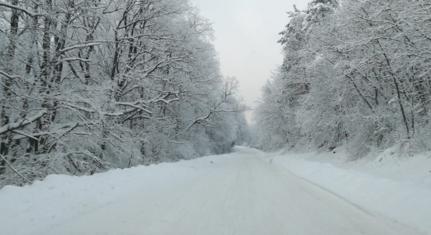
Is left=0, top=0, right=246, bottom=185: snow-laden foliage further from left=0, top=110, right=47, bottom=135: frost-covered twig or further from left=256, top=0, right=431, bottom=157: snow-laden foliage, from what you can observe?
left=256, top=0, right=431, bottom=157: snow-laden foliage

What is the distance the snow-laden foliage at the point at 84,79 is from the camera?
10016mm

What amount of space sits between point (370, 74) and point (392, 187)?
11813mm

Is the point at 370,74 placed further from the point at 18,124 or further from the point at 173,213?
the point at 18,124

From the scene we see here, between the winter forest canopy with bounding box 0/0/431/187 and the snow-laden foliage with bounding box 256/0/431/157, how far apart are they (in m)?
0.09

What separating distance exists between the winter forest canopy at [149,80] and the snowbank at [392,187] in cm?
146

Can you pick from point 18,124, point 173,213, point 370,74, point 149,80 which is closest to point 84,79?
point 149,80

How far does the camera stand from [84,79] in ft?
52.1

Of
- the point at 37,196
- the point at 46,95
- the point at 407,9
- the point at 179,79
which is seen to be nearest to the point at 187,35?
the point at 179,79

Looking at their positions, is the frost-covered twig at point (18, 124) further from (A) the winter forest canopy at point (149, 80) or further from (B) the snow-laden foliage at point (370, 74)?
(B) the snow-laden foliage at point (370, 74)

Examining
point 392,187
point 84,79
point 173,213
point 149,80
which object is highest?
point 149,80

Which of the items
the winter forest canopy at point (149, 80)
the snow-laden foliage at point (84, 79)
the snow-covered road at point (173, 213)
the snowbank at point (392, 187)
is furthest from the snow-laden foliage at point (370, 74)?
the snow-laden foliage at point (84, 79)

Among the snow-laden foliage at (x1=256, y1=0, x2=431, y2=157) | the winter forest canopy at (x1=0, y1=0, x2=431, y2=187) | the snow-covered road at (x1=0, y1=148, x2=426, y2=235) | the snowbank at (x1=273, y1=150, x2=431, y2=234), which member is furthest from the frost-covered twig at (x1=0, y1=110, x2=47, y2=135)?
the snow-laden foliage at (x1=256, y1=0, x2=431, y2=157)

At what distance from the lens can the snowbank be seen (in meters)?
6.12

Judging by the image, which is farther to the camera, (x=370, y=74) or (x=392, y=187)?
(x=370, y=74)
